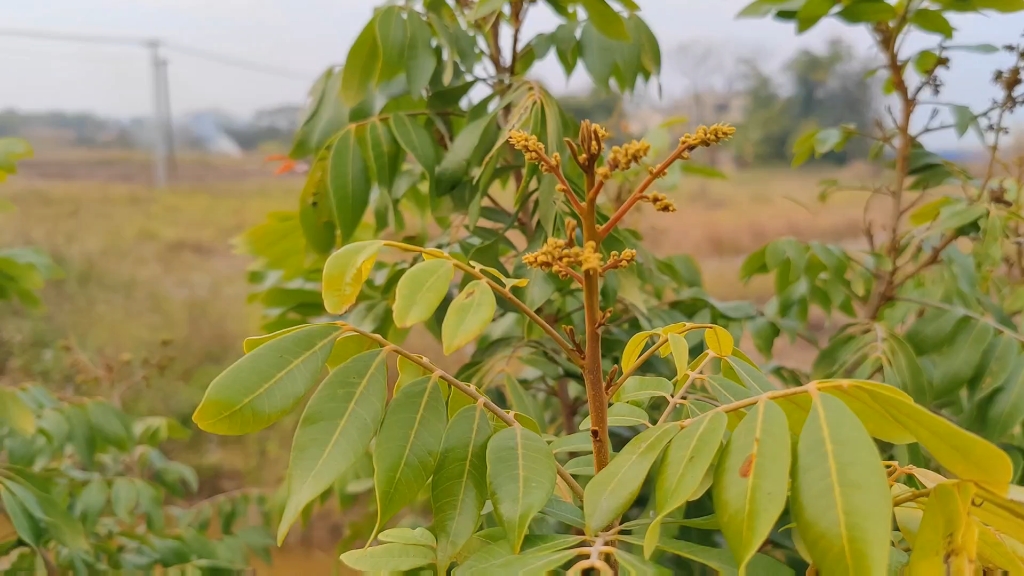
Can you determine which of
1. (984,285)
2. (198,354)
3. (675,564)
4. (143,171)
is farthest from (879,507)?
(143,171)

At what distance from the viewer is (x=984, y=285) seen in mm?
708

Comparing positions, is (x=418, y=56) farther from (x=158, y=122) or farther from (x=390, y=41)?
(x=158, y=122)

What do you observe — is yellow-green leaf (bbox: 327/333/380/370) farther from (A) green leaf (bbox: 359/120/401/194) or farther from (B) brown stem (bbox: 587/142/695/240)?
(A) green leaf (bbox: 359/120/401/194)

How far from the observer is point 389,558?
26 cm

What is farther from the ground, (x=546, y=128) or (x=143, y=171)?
(x=546, y=128)

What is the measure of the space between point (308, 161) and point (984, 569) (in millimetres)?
980

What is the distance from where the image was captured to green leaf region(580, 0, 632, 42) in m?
0.46

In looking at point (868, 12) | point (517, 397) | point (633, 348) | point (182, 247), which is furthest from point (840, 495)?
point (182, 247)

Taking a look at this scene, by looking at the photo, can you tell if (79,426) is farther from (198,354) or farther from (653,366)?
(198,354)

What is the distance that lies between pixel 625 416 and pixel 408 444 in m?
0.12

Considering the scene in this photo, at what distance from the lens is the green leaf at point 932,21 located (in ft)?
1.98

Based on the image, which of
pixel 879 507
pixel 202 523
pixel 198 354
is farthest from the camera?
pixel 198 354

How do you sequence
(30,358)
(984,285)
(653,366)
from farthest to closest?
(30,358) → (984,285) → (653,366)

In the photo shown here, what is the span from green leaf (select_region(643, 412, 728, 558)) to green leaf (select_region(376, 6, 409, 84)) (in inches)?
15.3
